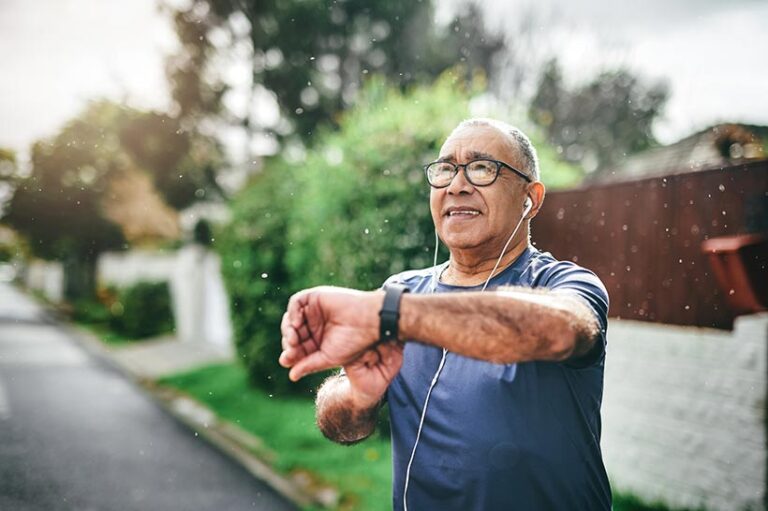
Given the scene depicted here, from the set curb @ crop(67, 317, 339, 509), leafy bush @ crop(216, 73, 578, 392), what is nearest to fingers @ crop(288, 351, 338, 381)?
leafy bush @ crop(216, 73, 578, 392)

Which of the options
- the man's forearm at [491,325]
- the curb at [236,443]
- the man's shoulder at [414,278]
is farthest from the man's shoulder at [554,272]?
the curb at [236,443]

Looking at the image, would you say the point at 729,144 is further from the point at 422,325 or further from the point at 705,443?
the point at 422,325

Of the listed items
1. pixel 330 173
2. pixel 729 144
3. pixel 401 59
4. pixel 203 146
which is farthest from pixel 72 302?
pixel 729 144

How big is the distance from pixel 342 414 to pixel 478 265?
0.63m

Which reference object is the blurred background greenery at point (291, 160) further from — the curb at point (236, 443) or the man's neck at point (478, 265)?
the man's neck at point (478, 265)

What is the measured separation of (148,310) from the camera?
50.2 feet

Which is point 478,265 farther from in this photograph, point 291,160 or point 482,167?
point 291,160

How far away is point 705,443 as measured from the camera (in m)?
3.67

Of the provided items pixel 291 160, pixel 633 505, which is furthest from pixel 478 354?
pixel 291 160

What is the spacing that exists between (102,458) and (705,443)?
5.39m

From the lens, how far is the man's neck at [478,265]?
1744mm

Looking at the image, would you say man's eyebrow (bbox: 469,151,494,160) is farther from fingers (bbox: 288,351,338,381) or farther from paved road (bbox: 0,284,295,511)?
paved road (bbox: 0,284,295,511)

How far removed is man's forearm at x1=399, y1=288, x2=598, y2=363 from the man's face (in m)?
0.56

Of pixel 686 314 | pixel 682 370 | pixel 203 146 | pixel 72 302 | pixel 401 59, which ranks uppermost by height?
pixel 401 59
